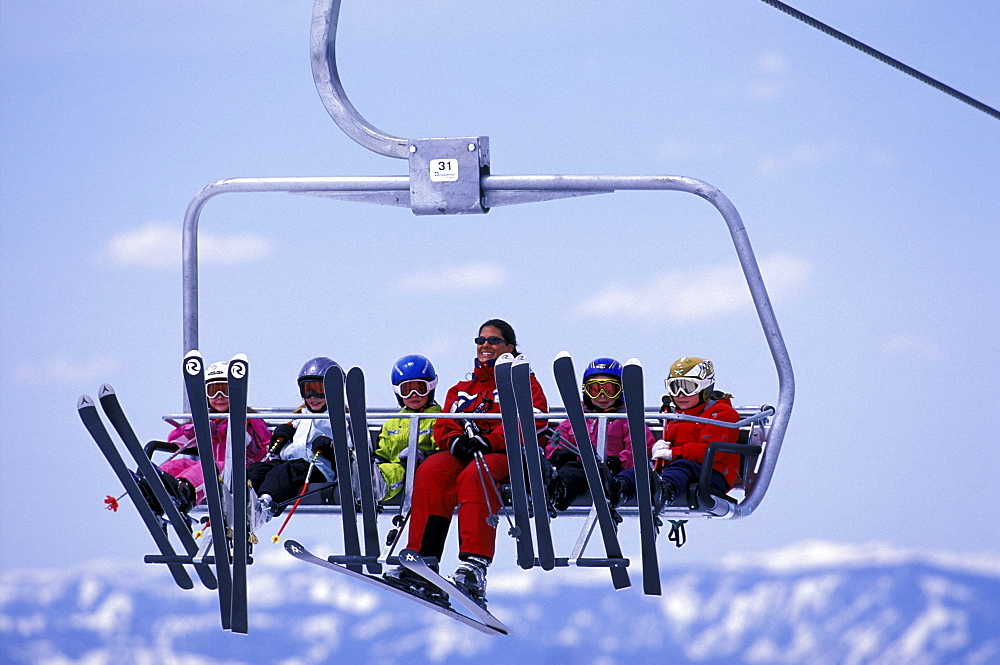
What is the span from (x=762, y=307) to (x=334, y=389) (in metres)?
1.60

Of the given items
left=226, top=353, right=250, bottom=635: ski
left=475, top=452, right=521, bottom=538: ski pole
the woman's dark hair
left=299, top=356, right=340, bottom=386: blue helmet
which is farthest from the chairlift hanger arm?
left=226, top=353, right=250, bottom=635: ski

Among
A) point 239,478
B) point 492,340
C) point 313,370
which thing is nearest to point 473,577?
point 239,478

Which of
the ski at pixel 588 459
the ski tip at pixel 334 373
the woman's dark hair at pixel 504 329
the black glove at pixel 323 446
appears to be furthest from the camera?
the woman's dark hair at pixel 504 329

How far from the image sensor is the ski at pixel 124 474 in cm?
507

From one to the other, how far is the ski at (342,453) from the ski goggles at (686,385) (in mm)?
1436

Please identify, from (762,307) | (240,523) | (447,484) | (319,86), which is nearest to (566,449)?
(447,484)

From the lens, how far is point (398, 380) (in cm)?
595

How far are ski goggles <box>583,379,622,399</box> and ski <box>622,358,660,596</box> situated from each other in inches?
35.5

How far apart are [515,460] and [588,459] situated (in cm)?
24

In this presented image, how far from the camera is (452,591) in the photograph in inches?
207

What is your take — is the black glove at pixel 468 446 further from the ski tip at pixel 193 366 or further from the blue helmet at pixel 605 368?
the ski tip at pixel 193 366

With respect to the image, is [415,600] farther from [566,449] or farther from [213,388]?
[213,388]

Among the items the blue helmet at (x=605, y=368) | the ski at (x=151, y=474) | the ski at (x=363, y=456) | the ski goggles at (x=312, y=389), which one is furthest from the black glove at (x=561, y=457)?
the ski at (x=151, y=474)

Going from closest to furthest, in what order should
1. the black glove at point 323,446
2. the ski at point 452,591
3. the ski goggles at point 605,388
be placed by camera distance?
the ski at point 452,591
the black glove at point 323,446
the ski goggles at point 605,388
